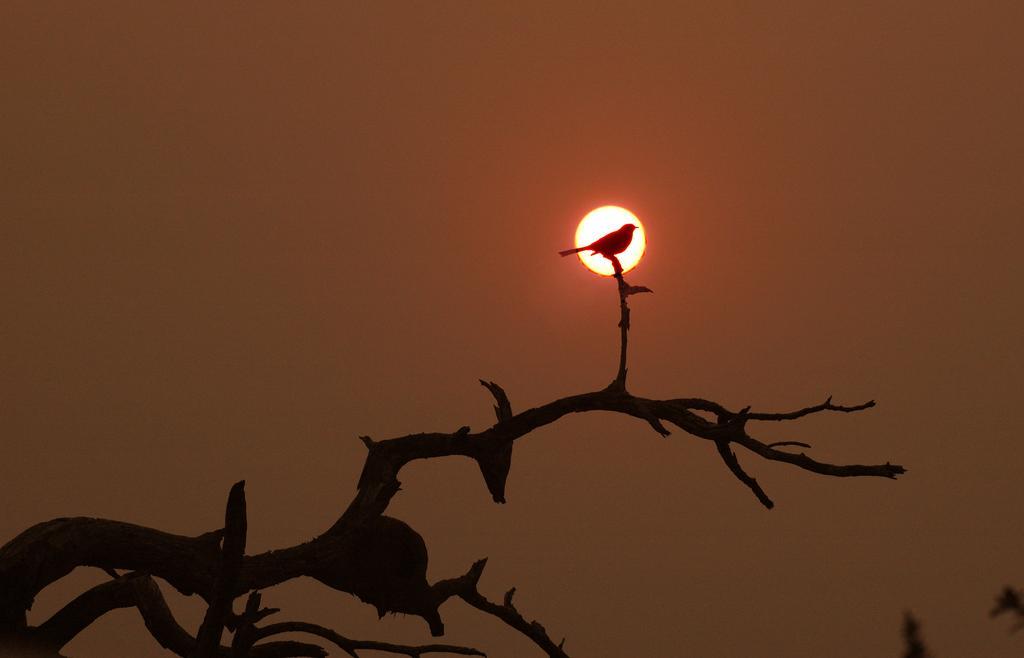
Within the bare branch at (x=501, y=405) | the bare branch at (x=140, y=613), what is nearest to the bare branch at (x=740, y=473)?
the bare branch at (x=501, y=405)

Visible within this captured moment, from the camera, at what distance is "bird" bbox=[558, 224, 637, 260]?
10.1m

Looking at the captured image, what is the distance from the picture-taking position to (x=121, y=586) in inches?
346

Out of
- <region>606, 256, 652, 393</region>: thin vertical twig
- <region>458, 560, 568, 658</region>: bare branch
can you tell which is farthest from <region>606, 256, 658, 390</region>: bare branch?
<region>458, 560, 568, 658</region>: bare branch

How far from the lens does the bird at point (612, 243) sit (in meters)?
10.1

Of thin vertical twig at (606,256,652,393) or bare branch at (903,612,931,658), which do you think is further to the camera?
thin vertical twig at (606,256,652,393)

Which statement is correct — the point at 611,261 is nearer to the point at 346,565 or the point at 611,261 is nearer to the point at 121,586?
the point at 346,565

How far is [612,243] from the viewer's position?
10.2 meters

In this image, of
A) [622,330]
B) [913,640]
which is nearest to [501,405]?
[622,330]

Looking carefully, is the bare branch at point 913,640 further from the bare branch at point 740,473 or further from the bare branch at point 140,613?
the bare branch at point 140,613

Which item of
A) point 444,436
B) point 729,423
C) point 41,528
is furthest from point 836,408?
point 41,528

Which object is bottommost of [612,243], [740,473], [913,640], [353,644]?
[913,640]

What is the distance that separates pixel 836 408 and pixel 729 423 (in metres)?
0.81

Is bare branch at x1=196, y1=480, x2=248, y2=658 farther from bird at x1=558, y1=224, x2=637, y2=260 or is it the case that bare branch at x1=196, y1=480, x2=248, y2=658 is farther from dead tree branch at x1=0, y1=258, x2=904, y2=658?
bird at x1=558, y1=224, x2=637, y2=260

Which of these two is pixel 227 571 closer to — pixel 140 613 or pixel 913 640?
pixel 140 613
